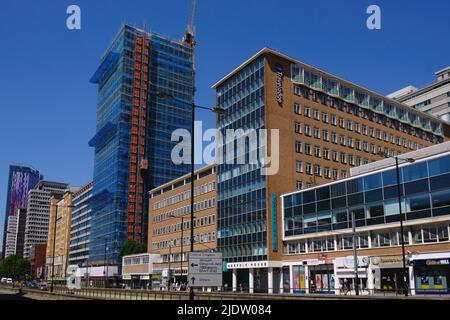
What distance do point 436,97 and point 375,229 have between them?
304 feet

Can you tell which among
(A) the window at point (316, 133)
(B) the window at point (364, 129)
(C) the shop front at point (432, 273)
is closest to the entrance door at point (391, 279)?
(C) the shop front at point (432, 273)

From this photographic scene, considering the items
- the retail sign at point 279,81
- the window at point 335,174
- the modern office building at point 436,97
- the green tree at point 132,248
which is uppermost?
the modern office building at point 436,97

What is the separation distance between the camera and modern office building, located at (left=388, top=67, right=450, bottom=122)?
136 m

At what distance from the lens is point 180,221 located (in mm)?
104812

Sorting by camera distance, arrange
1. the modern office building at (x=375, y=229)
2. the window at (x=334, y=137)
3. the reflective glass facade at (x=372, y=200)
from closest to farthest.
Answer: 1. the modern office building at (x=375, y=229)
2. the reflective glass facade at (x=372, y=200)
3. the window at (x=334, y=137)

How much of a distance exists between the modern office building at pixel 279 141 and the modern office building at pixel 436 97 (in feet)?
159

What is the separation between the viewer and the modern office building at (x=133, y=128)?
493 ft

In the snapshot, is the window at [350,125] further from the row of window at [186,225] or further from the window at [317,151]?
the row of window at [186,225]

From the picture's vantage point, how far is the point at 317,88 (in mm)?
86625

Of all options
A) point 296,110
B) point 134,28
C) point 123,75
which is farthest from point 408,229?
point 134,28

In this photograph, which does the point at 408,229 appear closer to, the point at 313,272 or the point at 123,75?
the point at 313,272

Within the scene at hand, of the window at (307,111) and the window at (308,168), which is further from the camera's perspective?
the window at (307,111)

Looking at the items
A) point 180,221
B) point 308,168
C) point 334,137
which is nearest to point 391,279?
point 308,168

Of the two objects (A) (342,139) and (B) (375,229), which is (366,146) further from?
(B) (375,229)
